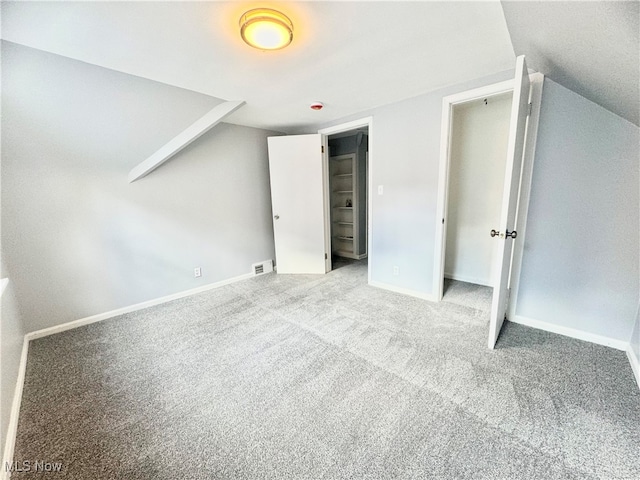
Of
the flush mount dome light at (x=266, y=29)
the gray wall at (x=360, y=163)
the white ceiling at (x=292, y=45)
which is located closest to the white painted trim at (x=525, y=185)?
the white ceiling at (x=292, y=45)

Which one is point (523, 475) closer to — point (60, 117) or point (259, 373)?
point (259, 373)

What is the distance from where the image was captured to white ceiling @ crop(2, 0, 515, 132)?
124cm

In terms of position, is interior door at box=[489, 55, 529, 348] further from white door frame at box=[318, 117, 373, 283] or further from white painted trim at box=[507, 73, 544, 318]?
white door frame at box=[318, 117, 373, 283]

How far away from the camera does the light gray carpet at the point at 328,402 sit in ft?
3.53

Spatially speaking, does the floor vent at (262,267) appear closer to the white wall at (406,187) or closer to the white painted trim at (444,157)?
the white wall at (406,187)

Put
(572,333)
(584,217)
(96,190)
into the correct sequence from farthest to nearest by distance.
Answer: (96,190) < (572,333) < (584,217)

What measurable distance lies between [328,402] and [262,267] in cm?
245

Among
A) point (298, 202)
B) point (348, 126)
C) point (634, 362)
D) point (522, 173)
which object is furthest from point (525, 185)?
point (298, 202)

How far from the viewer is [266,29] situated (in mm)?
1302

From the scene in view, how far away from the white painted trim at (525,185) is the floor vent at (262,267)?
2.87 meters

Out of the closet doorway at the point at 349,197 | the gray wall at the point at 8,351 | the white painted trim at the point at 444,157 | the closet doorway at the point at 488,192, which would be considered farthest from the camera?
the closet doorway at the point at 349,197

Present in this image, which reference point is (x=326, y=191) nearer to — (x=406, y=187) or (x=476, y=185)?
(x=406, y=187)

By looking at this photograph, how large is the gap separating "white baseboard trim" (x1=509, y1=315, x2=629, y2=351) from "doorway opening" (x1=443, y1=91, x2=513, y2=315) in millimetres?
459

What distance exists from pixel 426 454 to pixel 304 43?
2287 mm
